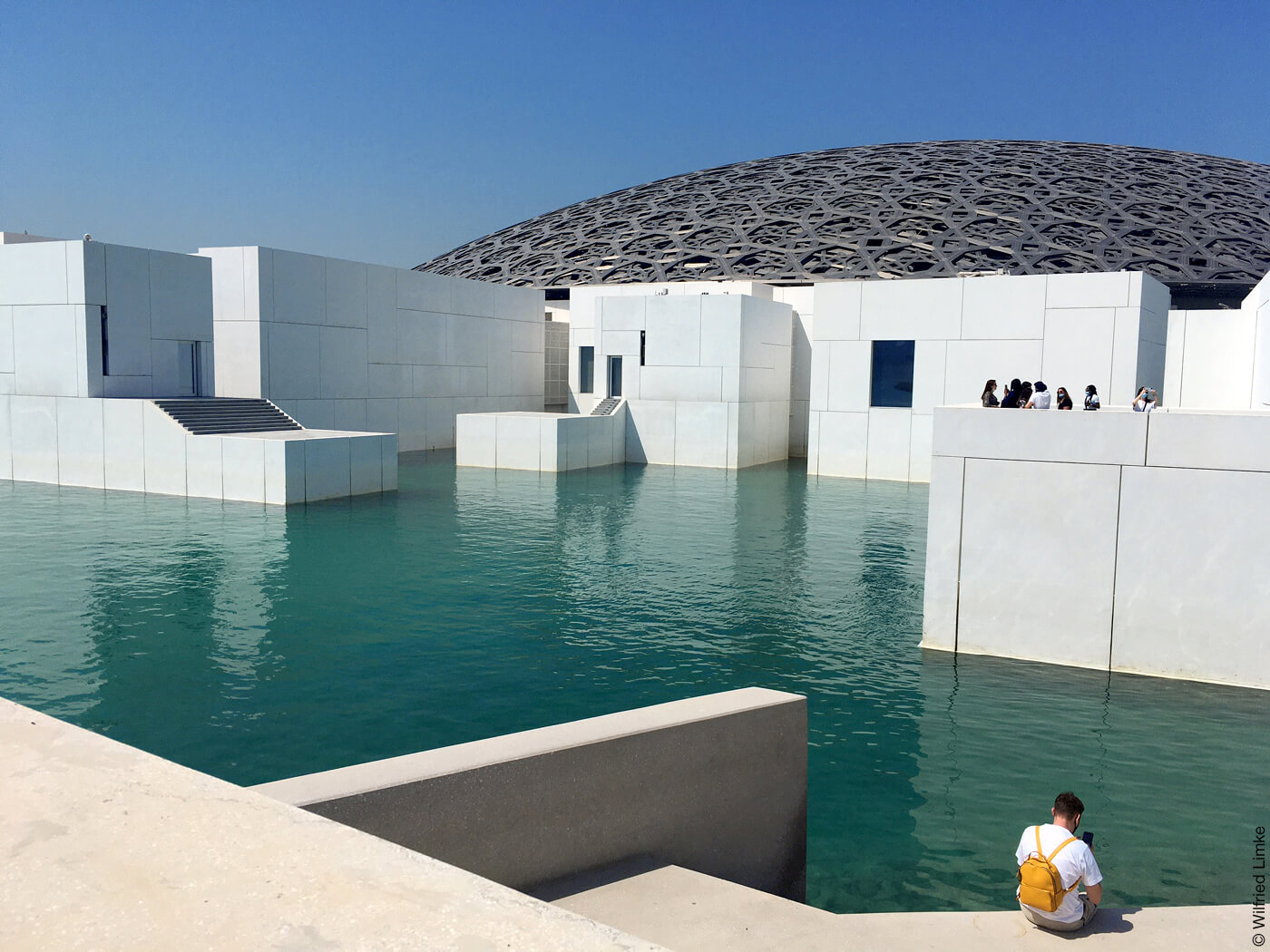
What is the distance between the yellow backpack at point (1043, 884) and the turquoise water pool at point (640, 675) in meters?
0.72

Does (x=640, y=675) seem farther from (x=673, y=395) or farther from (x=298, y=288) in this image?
(x=298, y=288)

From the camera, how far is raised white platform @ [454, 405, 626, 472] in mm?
26156

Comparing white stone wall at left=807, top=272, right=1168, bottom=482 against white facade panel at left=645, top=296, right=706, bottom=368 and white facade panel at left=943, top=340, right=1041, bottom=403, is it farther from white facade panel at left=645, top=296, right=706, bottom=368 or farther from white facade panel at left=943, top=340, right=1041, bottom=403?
white facade panel at left=645, top=296, right=706, bottom=368

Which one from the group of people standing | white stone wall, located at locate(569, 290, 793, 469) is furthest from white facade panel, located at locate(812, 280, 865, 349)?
the group of people standing

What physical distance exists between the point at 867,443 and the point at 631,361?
24.0 feet

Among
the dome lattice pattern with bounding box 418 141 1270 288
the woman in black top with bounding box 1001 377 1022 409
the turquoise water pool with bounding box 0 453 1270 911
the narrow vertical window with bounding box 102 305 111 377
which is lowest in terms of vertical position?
the turquoise water pool with bounding box 0 453 1270 911

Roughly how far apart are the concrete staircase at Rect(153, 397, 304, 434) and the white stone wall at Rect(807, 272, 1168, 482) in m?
12.5

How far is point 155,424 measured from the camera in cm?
2075

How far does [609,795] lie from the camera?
215 inches

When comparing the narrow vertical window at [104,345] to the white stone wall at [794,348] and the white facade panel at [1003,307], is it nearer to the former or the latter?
the white stone wall at [794,348]

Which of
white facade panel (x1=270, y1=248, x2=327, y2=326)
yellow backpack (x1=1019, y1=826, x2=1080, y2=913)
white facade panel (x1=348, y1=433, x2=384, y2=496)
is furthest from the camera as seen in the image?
white facade panel (x1=270, y1=248, x2=327, y2=326)

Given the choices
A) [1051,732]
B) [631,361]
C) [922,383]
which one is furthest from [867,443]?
[1051,732]

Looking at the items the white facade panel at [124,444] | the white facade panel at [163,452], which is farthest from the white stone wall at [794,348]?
the white facade panel at [124,444]

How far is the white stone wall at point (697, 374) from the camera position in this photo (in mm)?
28188
